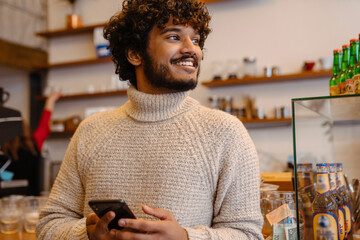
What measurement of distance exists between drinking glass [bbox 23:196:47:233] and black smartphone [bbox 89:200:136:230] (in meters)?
1.00

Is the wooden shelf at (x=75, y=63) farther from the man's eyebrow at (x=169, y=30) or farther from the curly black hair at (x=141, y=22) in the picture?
the man's eyebrow at (x=169, y=30)

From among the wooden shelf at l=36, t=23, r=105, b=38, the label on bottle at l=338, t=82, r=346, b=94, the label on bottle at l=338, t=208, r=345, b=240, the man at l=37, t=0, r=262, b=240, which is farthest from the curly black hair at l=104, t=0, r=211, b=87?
the wooden shelf at l=36, t=23, r=105, b=38

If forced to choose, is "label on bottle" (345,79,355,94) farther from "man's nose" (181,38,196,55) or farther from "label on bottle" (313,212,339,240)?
"man's nose" (181,38,196,55)

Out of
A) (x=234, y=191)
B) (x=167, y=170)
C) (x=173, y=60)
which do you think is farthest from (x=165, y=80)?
(x=234, y=191)

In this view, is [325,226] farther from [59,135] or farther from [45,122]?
[59,135]

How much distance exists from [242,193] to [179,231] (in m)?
0.22

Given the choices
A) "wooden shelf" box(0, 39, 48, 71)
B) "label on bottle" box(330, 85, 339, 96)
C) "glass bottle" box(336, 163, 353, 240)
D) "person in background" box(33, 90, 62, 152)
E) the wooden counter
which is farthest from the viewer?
"wooden shelf" box(0, 39, 48, 71)

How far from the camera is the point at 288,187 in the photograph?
151cm

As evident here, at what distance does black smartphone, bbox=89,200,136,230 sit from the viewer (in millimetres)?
836

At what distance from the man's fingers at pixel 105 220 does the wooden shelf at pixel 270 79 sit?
2847mm

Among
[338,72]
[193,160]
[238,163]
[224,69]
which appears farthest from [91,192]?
[224,69]

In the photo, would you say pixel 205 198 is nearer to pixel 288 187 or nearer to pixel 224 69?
pixel 288 187

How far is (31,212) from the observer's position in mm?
1779

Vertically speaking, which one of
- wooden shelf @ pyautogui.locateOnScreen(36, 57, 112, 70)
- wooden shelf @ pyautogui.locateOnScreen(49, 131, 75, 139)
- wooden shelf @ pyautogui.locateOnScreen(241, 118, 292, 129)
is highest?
wooden shelf @ pyautogui.locateOnScreen(36, 57, 112, 70)
